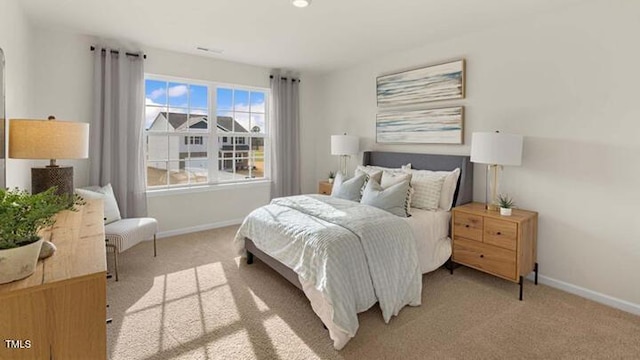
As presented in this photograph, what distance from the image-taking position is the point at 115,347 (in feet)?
6.73

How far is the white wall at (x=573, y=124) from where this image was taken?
254 cm

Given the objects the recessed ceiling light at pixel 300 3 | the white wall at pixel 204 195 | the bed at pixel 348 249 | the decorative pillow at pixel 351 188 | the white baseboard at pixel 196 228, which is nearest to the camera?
the bed at pixel 348 249

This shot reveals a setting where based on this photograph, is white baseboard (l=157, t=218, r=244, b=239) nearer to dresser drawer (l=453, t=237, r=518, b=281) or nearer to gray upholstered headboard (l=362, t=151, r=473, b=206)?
gray upholstered headboard (l=362, t=151, r=473, b=206)

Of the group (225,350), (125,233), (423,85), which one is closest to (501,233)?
(423,85)

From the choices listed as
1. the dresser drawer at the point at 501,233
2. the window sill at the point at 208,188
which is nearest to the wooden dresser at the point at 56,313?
the dresser drawer at the point at 501,233

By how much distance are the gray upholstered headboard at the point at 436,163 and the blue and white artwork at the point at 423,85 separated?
665 millimetres

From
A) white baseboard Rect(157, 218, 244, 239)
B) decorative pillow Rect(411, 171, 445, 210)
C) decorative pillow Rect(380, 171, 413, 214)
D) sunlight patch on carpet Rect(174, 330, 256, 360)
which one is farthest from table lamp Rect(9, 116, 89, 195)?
decorative pillow Rect(411, 171, 445, 210)

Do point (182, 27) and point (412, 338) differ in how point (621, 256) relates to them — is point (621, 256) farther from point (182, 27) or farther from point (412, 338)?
point (182, 27)

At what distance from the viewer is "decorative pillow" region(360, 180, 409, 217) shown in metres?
3.08

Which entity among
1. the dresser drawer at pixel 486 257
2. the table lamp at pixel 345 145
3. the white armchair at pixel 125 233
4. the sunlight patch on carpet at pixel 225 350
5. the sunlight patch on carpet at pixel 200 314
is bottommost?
→ the sunlight patch on carpet at pixel 225 350

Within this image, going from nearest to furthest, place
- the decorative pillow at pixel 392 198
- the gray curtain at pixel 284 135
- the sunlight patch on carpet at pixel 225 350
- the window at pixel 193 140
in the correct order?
the sunlight patch on carpet at pixel 225 350
the decorative pillow at pixel 392 198
the window at pixel 193 140
the gray curtain at pixel 284 135

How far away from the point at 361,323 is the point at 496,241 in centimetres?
141

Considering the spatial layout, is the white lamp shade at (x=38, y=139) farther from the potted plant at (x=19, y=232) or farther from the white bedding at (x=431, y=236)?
the white bedding at (x=431, y=236)

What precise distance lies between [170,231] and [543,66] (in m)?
4.63
